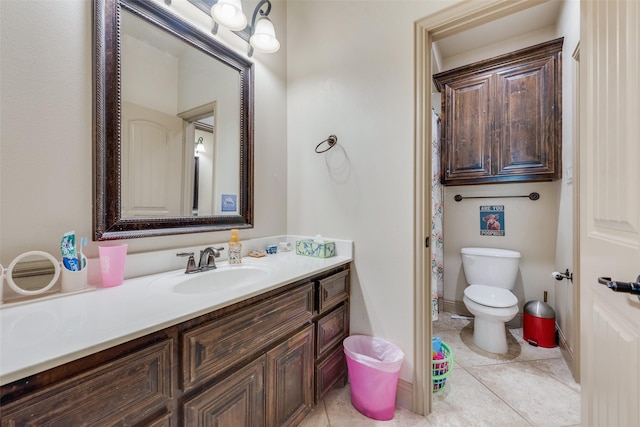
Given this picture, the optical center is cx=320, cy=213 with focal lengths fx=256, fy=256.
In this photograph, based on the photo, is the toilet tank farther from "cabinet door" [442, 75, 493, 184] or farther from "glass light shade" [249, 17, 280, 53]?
"glass light shade" [249, 17, 280, 53]

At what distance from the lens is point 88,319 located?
0.68m

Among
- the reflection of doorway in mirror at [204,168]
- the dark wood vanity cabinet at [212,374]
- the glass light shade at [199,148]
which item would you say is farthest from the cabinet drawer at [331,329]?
the glass light shade at [199,148]

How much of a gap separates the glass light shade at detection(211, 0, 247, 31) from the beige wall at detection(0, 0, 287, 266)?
0.52 meters

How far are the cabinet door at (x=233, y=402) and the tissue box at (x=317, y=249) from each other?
2.22ft

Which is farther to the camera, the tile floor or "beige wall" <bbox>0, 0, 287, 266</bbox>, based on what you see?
the tile floor

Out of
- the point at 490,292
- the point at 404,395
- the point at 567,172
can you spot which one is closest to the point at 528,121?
the point at 567,172

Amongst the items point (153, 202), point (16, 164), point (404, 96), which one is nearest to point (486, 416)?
point (404, 96)

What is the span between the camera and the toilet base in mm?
1929

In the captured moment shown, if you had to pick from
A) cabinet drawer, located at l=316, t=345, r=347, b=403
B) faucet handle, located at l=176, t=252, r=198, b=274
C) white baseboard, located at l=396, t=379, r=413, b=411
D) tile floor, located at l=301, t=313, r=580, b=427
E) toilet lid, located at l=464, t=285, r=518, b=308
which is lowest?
tile floor, located at l=301, t=313, r=580, b=427

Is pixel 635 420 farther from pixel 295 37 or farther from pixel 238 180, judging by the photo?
pixel 295 37

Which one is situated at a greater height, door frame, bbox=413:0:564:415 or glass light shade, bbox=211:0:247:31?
glass light shade, bbox=211:0:247:31

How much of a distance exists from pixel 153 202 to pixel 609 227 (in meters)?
1.68

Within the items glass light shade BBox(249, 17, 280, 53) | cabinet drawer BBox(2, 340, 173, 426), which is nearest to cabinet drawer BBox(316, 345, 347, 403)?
cabinet drawer BBox(2, 340, 173, 426)

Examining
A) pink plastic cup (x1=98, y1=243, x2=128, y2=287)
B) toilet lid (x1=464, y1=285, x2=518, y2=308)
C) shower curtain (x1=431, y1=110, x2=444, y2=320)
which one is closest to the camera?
pink plastic cup (x1=98, y1=243, x2=128, y2=287)
